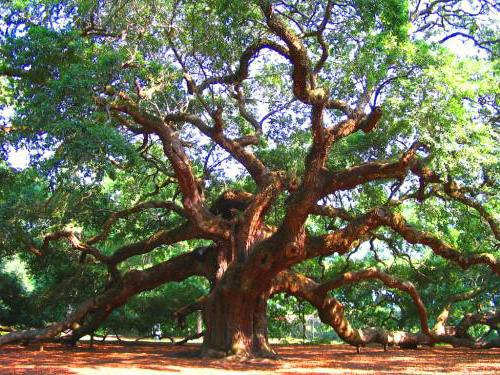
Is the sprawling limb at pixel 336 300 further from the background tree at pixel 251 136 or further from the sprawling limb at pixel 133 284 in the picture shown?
the sprawling limb at pixel 133 284

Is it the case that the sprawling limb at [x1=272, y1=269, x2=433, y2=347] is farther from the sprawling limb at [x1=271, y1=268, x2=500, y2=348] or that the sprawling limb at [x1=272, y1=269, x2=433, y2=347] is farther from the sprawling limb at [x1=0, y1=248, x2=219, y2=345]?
the sprawling limb at [x1=0, y1=248, x2=219, y2=345]

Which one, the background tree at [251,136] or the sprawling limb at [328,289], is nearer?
the background tree at [251,136]

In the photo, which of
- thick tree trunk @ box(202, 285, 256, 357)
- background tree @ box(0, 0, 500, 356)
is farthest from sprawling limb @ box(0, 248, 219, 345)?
thick tree trunk @ box(202, 285, 256, 357)

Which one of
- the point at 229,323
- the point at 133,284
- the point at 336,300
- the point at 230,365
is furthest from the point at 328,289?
the point at 133,284

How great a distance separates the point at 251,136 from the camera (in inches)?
466

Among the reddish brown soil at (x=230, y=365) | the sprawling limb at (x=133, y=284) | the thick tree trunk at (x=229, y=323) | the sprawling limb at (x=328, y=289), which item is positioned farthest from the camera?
the sprawling limb at (x=133, y=284)

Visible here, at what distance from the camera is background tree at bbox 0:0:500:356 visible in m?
8.17

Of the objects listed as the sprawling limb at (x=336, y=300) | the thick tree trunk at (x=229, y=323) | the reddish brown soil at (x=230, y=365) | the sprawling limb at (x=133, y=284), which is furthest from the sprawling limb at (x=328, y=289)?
the sprawling limb at (x=133, y=284)

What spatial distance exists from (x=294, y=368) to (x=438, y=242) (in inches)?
161

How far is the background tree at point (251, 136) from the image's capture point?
817 centimetres

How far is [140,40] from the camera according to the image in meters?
10.3

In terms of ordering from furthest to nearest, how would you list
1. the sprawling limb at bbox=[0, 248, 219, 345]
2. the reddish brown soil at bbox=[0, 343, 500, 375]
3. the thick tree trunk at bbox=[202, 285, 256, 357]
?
1. the sprawling limb at bbox=[0, 248, 219, 345]
2. the thick tree trunk at bbox=[202, 285, 256, 357]
3. the reddish brown soil at bbox=[0, 343, 500, 375]

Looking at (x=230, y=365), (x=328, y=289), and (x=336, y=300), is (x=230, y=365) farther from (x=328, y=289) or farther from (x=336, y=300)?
(x=336, y=300)

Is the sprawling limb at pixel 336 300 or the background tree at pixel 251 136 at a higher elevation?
the background tree at pixel 251 136
